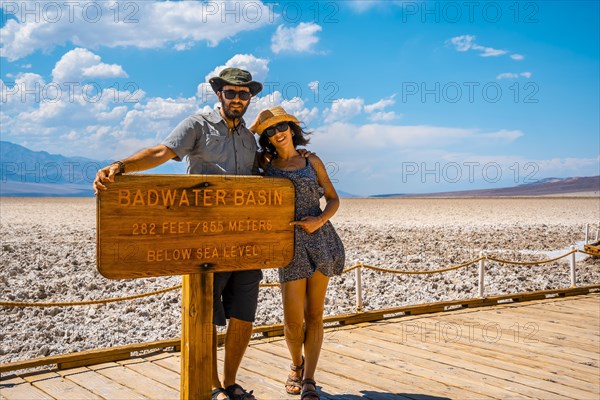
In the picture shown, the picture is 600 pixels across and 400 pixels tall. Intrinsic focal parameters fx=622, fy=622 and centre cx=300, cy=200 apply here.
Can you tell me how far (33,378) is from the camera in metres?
4.53

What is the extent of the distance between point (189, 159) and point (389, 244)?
18.5 meters

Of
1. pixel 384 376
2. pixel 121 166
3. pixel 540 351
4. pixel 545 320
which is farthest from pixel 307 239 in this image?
pixel 545 320

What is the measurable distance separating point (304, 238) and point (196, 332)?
2.99 feet

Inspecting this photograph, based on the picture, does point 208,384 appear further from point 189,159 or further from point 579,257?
point 579,257

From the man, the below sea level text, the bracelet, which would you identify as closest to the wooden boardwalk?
the man

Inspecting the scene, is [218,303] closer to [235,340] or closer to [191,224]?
[235,340]

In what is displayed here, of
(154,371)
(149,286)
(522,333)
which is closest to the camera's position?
(154,371)

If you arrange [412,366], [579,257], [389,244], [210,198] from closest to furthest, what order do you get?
[210,198] < [412,366] < [579,257] < [389,244]

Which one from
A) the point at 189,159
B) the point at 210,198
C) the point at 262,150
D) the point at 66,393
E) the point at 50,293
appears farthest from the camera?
the point at 50,293

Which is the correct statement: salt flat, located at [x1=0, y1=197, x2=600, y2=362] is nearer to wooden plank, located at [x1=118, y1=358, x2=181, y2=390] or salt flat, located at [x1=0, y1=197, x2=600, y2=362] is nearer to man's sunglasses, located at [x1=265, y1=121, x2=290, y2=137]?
wooden plank, located at [x1=118, y1=358, x2=181, y2=390]

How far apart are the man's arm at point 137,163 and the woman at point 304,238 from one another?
0.66 m

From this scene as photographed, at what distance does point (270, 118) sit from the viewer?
146 inches

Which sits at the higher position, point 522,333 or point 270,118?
point 270,118

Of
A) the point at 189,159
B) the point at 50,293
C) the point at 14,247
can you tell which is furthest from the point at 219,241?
the point at 14,247
